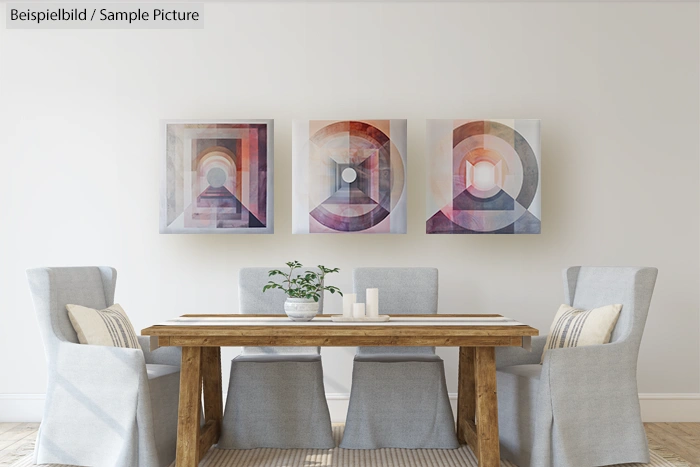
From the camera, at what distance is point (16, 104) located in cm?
424

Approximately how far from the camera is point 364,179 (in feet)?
13.1

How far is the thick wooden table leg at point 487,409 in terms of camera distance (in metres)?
2.81

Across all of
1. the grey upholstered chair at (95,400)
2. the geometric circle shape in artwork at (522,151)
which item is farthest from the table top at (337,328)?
the geometric circle shape in artwork at (522,151)

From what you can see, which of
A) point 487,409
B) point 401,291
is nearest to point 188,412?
point 487,409

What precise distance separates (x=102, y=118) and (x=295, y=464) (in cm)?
248

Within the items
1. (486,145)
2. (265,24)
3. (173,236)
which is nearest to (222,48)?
(265,24)

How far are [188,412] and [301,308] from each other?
66cm

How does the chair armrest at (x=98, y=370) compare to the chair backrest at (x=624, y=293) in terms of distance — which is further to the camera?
the chair backrest at (x=624, y=293)

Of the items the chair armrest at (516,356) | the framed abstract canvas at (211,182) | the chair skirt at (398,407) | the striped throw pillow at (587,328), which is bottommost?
the chair skirt at (398,407)

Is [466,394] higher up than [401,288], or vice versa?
[401,288]

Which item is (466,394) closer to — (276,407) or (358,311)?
(358,311)

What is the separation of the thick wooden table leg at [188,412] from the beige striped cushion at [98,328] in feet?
1.53

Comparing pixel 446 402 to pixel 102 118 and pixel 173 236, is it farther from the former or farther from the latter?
pixel 102 118

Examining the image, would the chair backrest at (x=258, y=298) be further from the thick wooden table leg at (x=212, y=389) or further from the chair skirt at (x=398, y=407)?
the chair skirt at (x=398, y=407)
